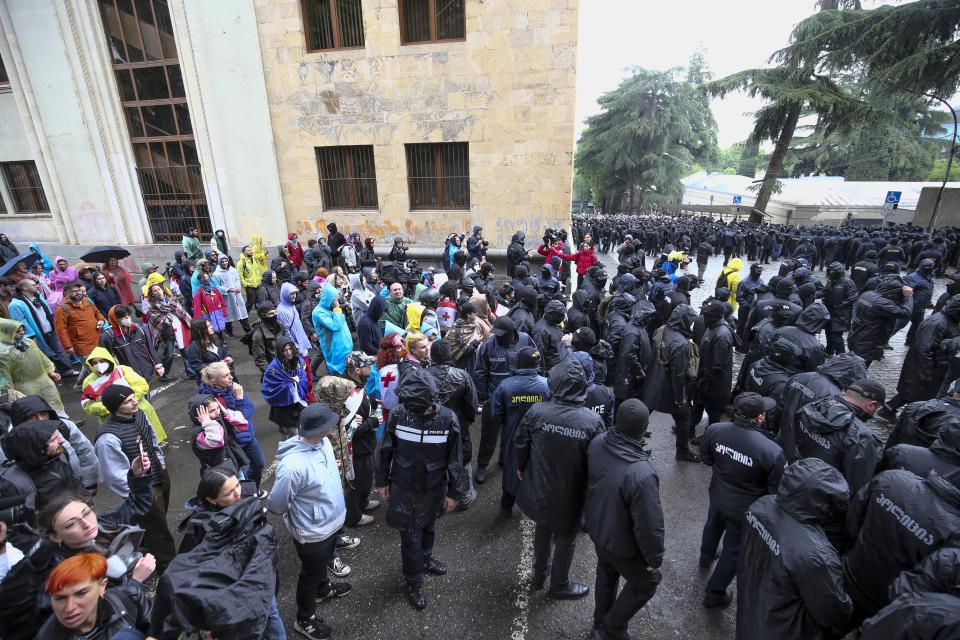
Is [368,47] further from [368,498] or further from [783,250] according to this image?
[783,250]

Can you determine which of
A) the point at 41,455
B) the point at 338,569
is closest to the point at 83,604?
the point at 41,455

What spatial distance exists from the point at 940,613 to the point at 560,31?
12.1 metres

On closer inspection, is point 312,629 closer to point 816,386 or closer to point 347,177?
point 816,386

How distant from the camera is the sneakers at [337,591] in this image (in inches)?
137

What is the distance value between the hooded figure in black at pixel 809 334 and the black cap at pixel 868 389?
130cm

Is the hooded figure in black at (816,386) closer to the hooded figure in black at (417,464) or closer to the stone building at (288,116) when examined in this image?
the hooded figure in black at (417,464)

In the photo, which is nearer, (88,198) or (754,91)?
(88,198)

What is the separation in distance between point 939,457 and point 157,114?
18061 mm

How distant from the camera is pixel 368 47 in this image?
11.5 meters

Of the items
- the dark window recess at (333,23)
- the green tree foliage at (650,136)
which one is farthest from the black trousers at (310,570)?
the green tree foliage at (650,136)

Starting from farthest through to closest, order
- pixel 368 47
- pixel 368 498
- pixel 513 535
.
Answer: pixel 368 47, pixel 368 498, pixel 513 535

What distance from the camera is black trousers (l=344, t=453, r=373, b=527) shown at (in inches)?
157

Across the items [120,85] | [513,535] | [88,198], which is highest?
[120,85]

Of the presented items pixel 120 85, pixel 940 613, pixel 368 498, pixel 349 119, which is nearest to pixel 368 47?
pixel 349 119
